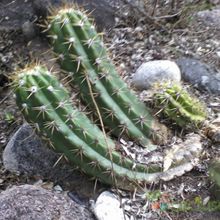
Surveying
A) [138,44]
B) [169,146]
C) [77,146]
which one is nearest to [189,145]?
[169,146]

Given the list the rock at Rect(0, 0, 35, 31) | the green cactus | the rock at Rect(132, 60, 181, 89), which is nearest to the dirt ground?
the rock at Rect(0, 0, 35, 31)

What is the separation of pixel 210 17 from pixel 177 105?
1402mm

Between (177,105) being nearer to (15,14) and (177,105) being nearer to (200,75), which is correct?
(200,75)

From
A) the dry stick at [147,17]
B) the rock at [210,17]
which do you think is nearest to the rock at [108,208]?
the dry stick at [147,17]

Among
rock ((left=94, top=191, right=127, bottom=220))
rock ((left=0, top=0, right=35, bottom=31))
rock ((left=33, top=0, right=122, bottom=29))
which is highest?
rock ((left=0, top=0, right=35, bottom=31))

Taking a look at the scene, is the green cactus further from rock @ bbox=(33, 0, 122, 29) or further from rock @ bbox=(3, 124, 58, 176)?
rock @ bbox=(33, 0, 122, 29)

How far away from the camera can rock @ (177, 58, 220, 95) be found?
323 centimetres

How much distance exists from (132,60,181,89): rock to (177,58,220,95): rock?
0.15 metres

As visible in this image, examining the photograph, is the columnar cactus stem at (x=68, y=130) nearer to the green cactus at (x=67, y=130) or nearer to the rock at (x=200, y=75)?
the green cactus at (x=67, y=130)

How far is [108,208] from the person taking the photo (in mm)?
2504

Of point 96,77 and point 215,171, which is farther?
point 96,77

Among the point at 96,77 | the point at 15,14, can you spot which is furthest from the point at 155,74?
the point at 15,14

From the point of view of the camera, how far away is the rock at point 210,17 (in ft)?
12.8

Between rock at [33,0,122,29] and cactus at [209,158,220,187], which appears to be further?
rock at [33,0,122,29]
